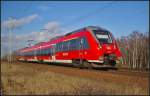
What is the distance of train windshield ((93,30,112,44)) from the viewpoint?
781 inches

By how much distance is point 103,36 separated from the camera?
20188mm

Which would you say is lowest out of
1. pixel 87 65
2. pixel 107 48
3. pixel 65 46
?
pixel 87 65

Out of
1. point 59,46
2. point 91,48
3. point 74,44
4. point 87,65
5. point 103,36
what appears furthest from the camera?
point 59,46

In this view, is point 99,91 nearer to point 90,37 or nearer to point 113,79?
point 113,79

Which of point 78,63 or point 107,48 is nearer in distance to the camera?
point 107,48

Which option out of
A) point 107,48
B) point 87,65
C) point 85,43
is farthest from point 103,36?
point 87,65

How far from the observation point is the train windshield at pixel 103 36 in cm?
1983

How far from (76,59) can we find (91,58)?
Answer: 3.32 m

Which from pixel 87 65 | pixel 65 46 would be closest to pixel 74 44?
pixel 65 46

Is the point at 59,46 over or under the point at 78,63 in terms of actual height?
over

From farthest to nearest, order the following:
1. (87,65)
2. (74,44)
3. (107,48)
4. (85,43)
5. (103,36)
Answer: (74,44)
(85,43)
(87,65)
(103,36)
(107,48)

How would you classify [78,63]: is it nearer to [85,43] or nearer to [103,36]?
[85,43]

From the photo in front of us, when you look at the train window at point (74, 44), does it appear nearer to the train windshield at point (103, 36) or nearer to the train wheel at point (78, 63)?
the train wheel at point (78, 63)

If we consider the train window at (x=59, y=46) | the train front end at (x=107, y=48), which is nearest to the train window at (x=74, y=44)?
the train front end at (x=107, y=48)
